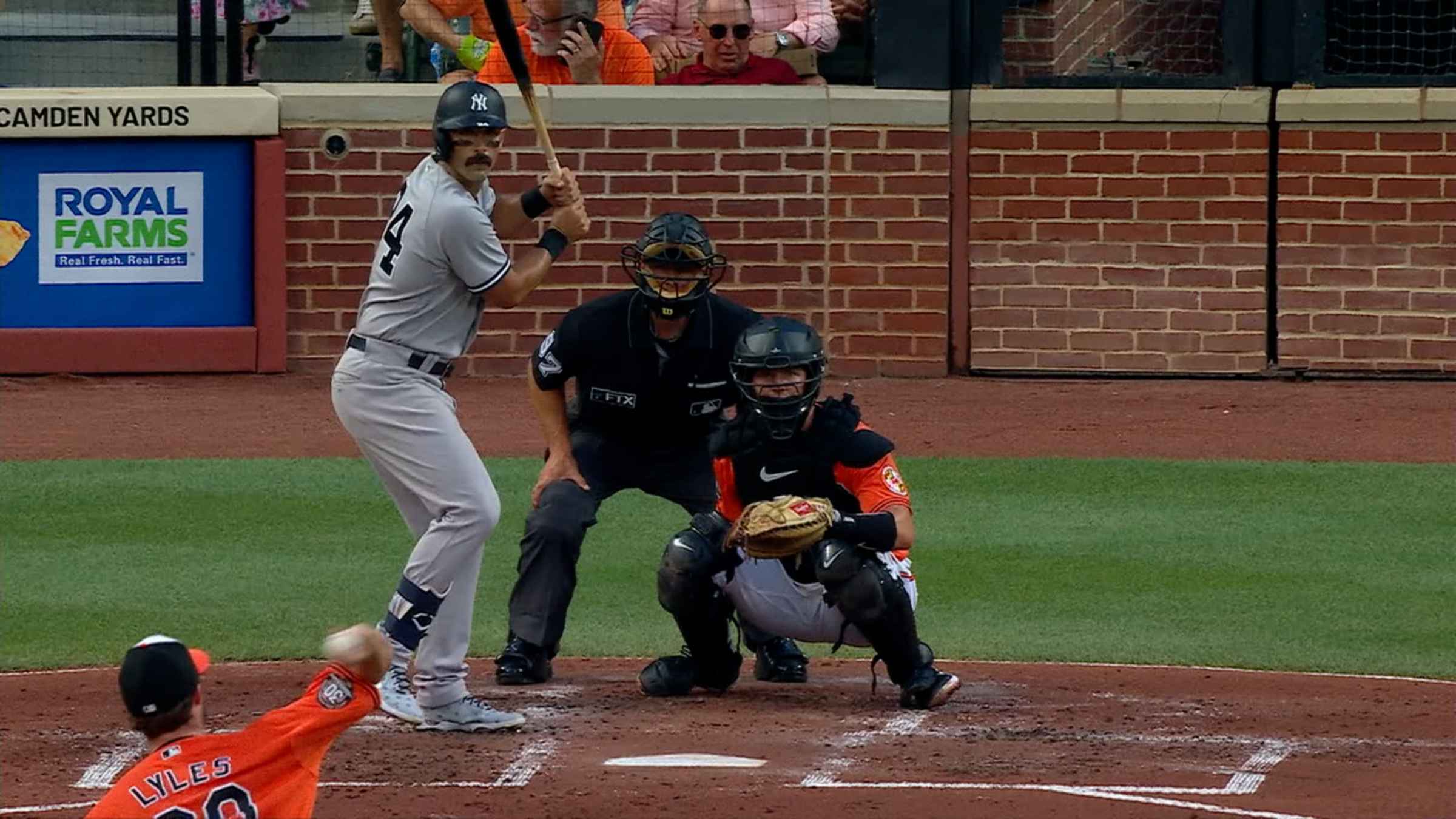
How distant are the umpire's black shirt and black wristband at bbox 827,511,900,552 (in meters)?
0.99

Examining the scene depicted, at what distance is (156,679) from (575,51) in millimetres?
9847

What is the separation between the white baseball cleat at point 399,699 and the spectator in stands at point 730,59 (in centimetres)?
748

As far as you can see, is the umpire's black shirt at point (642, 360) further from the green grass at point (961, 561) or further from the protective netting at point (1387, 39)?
the protective netting at point (1387, 39)

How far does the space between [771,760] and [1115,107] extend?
8.19 m

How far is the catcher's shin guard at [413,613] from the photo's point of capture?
625 centimetres

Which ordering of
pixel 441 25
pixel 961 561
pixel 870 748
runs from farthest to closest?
pixel 441 25
pixel 961 561
pixel 870 748

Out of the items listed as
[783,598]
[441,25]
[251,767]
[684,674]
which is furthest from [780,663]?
[441,25]

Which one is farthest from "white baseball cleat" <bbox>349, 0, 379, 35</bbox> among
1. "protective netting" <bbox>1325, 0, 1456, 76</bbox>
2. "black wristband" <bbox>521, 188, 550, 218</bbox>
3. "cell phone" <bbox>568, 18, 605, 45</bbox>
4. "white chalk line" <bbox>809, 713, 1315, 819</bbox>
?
"white chalk line" <bbox>809, 713, 1315, 819</bbox>

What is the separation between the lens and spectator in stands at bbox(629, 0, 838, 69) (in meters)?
13.7

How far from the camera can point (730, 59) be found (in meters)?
→ 13.6

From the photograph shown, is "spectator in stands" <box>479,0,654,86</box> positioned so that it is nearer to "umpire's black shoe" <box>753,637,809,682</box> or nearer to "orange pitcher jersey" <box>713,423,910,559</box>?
"umpire's black shoe" <box>753,637,809,682</box>

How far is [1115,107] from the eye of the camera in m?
13.5

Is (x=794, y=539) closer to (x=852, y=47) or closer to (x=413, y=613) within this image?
(x=413, y=613)

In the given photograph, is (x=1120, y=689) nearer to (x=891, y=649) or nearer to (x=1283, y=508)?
(x=891, y=649)
